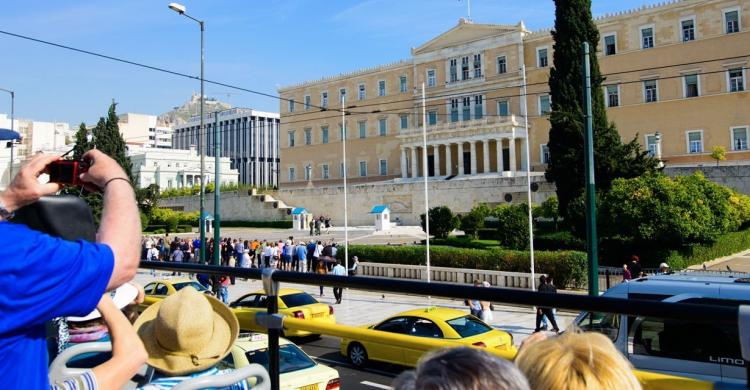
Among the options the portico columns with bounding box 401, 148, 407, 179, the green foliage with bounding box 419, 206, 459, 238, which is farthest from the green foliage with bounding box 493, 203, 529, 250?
the portico columns with bounding box 401, 148, 407, 179

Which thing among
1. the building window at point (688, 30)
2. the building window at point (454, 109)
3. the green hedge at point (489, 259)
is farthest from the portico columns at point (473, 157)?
the green hedge at point (489, 259)

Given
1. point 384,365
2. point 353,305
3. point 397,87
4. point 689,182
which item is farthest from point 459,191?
point 384,365

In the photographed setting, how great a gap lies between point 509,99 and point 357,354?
54529 millimetres

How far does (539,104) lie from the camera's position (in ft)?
175

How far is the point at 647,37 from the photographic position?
4816 cm

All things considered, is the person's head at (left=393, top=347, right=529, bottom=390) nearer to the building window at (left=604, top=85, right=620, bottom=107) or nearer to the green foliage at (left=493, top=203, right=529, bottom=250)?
the green foliage at (left=493, top=203, right=529, bottom=250)

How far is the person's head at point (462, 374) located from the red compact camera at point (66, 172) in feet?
3.90

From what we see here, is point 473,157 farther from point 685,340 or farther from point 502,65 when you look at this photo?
point 685,340

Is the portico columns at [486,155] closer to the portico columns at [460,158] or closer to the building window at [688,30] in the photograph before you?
the portico columns at [460,158]

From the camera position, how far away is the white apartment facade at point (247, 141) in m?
132

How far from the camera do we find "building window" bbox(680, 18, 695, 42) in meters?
45.8

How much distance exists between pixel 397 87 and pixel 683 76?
2818 cm

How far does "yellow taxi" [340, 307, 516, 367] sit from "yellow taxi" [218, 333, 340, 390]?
263 mm

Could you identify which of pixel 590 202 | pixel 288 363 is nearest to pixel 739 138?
pixel 590 202
